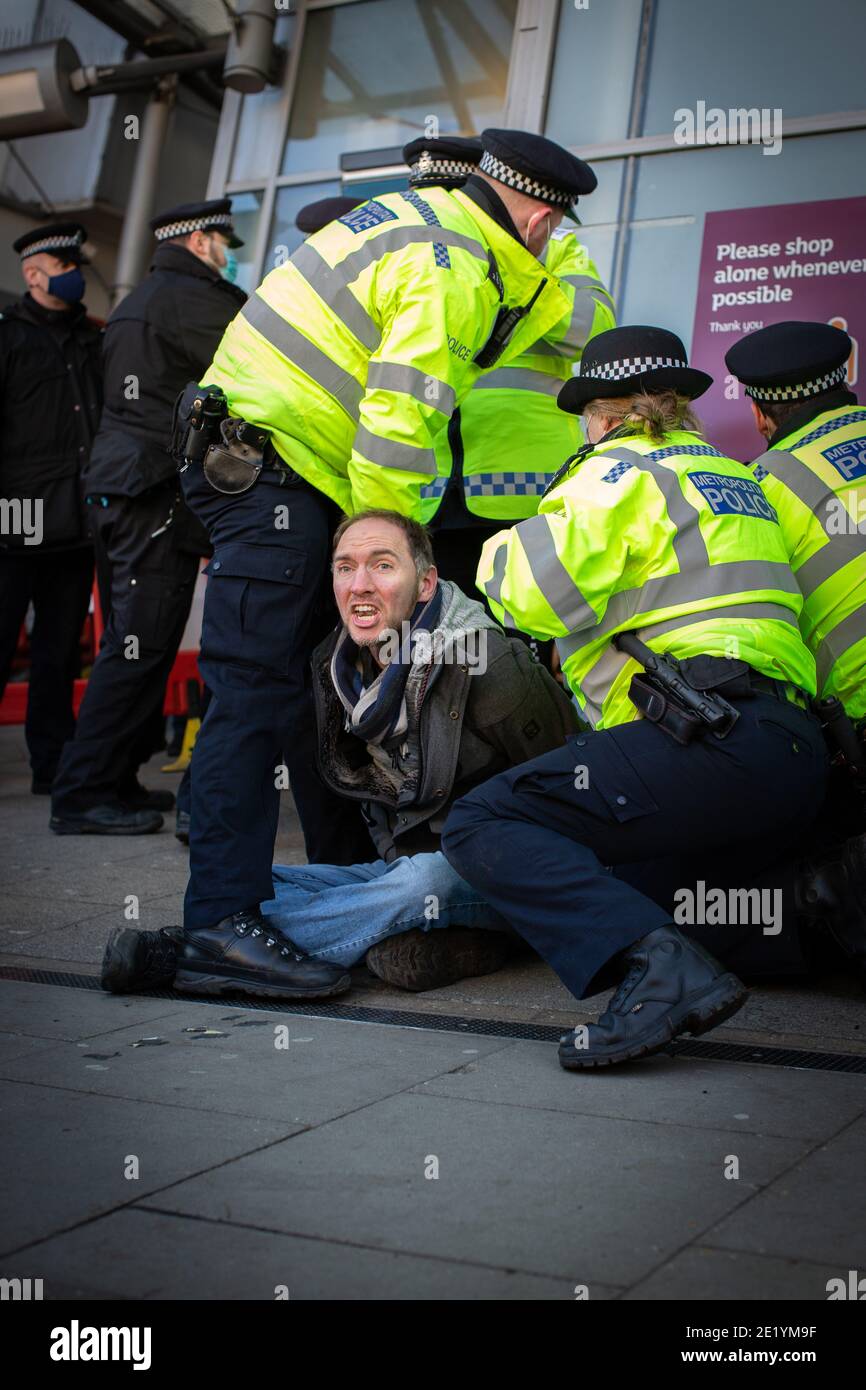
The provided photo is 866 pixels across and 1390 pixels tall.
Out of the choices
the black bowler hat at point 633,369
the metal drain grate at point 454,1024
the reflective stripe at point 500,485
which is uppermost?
the reflective stripe at point 500,485

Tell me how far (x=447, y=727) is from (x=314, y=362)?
36.0 inches

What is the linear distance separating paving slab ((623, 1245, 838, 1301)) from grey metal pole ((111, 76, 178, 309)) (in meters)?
9.77

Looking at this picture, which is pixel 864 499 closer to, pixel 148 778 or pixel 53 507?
pixel 53 507

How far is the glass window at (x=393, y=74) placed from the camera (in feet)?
23.1

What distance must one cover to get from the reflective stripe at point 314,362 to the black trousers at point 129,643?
1966mm

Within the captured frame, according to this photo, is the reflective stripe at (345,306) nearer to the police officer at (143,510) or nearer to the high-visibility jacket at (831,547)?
the high-visibility jacket at (831,547)

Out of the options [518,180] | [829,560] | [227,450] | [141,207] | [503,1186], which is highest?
[141,207]

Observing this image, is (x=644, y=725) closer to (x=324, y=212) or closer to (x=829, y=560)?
(x=829, y=560)

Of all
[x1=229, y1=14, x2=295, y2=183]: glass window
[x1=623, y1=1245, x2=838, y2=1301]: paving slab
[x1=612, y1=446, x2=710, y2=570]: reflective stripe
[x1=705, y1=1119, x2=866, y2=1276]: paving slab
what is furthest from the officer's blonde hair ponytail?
[x1=229, y1=14, x2=295, y2=183]: glass window

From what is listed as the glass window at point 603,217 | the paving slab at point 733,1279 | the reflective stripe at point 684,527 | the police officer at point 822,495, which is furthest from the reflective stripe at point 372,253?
the glass window at point 603,217

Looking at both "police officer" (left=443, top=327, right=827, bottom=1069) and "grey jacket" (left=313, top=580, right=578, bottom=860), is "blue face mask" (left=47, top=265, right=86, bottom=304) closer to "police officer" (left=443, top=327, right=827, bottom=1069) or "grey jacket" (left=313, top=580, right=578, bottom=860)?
"grey jacket" (left=313, top=580, right=578, bottom=860)

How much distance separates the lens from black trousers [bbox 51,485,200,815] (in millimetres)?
5520

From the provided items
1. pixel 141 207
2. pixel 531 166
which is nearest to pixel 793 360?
pixel 531 166

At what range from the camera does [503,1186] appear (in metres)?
2.28
